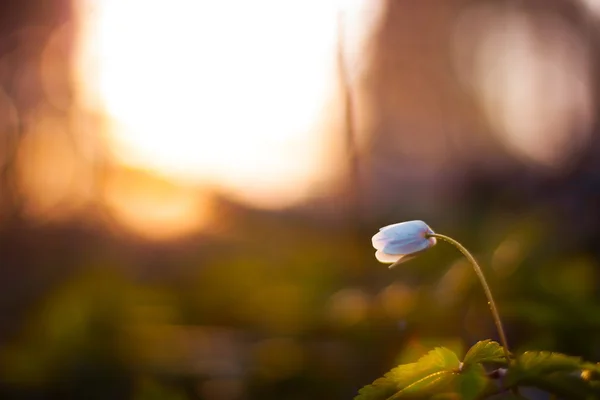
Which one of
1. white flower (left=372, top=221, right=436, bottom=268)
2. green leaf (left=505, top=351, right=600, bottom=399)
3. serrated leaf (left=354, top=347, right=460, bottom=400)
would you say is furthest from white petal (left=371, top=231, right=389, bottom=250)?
green leaf (left=505, top=351, right=600, bottom=399)

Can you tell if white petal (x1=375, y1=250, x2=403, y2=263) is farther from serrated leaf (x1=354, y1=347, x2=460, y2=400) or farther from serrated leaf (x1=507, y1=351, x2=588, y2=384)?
serrated leaf (x1=507, y1=351, x2=588, y2=384)

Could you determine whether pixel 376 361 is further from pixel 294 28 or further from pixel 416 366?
pixel 294 28

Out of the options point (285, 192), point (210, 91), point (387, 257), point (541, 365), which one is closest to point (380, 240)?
point (387, 257)

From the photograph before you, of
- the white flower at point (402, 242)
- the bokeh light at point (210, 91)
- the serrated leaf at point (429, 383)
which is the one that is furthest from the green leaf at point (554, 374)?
the bokeh light at point (210, 91)

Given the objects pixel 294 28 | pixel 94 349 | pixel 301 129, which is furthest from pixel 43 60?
pixel 94 349

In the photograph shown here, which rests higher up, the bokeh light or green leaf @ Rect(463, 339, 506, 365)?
the bokeh light

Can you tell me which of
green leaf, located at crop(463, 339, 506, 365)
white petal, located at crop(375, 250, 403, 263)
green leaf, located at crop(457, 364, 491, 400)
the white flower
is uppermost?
the white flower

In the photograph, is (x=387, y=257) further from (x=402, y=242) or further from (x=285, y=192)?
(x=285, y=192)
